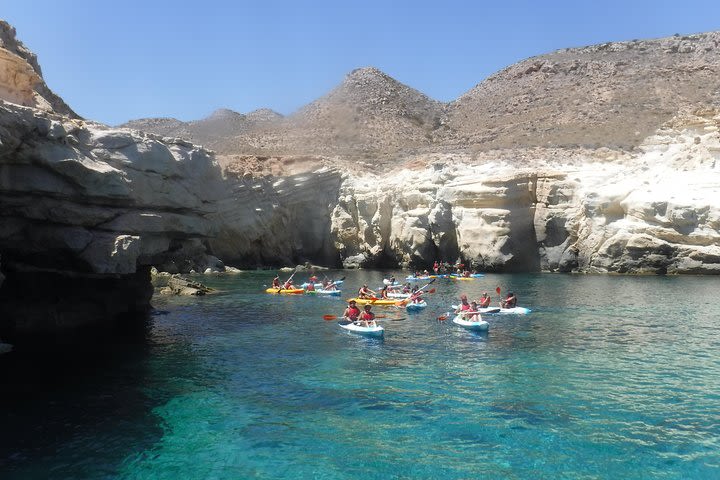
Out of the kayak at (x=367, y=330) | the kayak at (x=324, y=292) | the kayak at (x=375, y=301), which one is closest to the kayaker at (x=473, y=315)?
the kayak at (x=367, y=330)

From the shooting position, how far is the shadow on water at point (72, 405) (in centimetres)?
1066

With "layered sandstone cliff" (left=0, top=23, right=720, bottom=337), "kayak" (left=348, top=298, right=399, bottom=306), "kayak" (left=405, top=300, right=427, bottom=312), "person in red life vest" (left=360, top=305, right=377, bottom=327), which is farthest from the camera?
"kayak" (left=348, top=298, right=399, bottom=306)

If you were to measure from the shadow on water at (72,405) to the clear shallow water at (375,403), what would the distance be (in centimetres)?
6

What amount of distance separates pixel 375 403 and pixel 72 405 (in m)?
7.06

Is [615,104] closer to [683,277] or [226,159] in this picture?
[683,277]

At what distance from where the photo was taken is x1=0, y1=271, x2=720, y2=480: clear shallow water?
10367 millimetres

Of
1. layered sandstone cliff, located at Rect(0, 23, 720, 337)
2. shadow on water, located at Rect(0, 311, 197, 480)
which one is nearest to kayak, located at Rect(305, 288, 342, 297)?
layered sandstone cliff, located at Rect(0, 23, 720, 337)

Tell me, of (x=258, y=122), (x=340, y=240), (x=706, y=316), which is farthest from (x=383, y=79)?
(x=706, y=316)

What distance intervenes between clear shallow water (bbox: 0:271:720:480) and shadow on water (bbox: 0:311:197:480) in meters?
0.06

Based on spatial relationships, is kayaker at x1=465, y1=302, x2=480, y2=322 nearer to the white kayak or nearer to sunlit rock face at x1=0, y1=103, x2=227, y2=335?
sunlit rock face at x1=0, y1=103, x2=227, y2=335

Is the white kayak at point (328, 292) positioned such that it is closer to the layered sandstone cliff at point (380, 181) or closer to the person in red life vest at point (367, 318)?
the layered sandstone cliff at point (380, 181)

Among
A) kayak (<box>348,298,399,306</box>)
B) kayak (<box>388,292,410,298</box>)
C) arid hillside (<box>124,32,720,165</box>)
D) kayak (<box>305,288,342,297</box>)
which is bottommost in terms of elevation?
kayak (<box>305,288,342,297</box>)

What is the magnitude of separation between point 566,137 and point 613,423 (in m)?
55.6

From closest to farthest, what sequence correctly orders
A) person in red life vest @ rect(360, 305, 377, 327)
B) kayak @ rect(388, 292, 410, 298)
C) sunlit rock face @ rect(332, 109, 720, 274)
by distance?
person in red life vest @ rect(360, 305, 377, 327) → kayak @ rect(388, 292, 410, 298) → sunlit rock face @ rect(332, 109, 720, 274)
